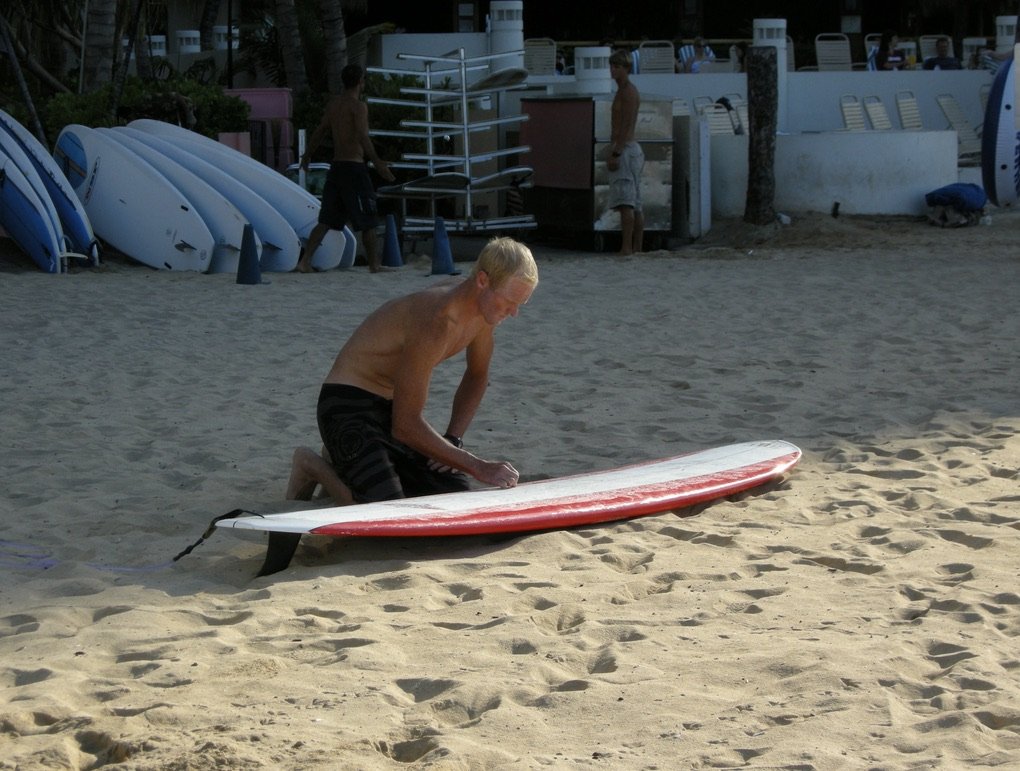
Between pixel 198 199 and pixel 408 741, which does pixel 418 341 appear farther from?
pixel 198 199

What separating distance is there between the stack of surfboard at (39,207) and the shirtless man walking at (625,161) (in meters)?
4.66

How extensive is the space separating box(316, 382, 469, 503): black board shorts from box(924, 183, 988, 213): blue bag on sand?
415 inches

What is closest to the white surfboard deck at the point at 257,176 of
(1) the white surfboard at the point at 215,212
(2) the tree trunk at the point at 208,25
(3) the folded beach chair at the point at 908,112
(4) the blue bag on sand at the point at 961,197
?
(1) the white surfboard at the point at 215,212

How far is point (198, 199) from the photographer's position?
1123 centimetres

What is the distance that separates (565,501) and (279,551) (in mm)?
924

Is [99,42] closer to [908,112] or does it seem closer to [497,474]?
[908,112]

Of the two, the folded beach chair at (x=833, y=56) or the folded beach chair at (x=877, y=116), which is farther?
the folded beach chair at (x=833, y=56)

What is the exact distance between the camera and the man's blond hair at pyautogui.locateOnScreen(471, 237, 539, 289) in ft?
12.5

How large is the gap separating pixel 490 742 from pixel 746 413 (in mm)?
3545

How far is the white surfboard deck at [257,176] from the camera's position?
11.7 meters

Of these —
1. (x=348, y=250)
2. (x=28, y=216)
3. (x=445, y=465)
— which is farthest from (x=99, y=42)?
(x=445, y=465)

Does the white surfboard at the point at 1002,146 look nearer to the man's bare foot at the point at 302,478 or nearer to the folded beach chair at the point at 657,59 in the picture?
the folded beach chair at the point at 657,59

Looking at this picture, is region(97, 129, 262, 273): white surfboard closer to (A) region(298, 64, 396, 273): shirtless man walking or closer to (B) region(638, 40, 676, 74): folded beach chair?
(A) region(298, 64, 396, 273): shirtless man walking

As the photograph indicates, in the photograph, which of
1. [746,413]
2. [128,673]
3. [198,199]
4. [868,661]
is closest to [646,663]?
[868,661]
